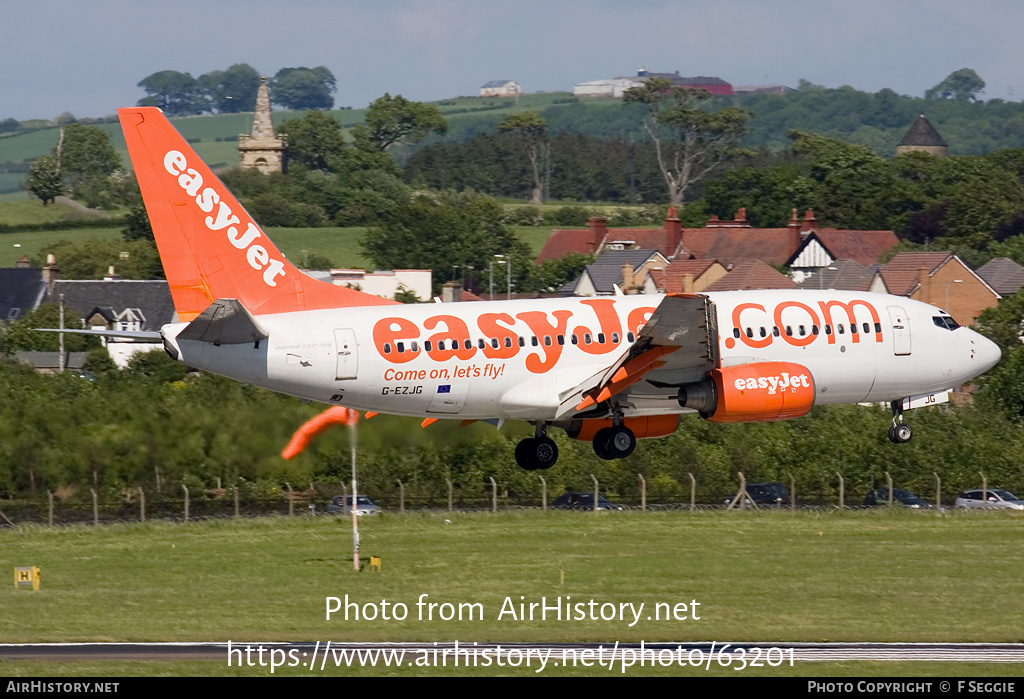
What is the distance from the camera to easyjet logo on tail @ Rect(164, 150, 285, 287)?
158 feet

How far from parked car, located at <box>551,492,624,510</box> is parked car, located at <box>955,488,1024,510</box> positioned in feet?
60.2

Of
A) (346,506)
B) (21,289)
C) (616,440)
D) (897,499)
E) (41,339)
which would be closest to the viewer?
(616,440)

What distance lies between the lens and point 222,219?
48.4 m

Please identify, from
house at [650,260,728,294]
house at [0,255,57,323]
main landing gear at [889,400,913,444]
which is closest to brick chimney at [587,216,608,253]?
house at [650,260,728,294]

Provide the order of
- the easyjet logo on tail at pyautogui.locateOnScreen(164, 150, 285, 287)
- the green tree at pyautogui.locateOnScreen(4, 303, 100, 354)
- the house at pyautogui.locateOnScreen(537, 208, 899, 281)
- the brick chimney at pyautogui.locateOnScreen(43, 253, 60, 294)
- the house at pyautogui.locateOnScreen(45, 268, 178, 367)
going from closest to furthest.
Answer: the easyjet logo on tail at pyautogui.locateOnScreen(164, 150, 285, 287) < the green tree at pyautogui.locateOnScreen(4, 303, 100, 354) < the house at pyautogui.locateOnScreen(45, 268, 178, 367) < the brick chimney at pyautogui.locateOnScreen(43, 253, 60, 294) < the house at pyautogui.locateOnScreen(537, 208, 899, 281)

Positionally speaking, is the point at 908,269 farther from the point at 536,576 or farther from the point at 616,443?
the point at 616,443

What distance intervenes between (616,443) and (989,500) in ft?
132

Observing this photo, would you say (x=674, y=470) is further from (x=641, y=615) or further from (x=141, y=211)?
(x=141, y=211)

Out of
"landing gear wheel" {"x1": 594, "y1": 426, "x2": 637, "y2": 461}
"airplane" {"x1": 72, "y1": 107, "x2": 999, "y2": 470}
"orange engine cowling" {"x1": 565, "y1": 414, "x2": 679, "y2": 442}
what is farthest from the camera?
"orange engine cowling" {"x1": 565, "y1": 414, "x2": 679, "y2": 442}

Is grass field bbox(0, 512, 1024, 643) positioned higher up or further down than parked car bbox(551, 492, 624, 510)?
higher up

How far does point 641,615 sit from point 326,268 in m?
120

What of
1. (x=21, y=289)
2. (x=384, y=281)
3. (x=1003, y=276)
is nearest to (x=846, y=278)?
(x=1003, y=276)

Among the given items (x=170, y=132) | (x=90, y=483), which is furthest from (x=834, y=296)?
(x=90, y=483)

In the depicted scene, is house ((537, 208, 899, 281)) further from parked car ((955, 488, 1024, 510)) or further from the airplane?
the airplane
